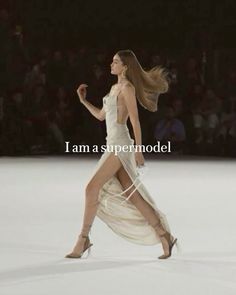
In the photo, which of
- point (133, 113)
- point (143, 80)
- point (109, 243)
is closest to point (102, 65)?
point (109, 243)

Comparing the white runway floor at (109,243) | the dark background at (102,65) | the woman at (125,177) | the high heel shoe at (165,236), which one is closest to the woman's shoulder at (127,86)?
the woman at (125,177)

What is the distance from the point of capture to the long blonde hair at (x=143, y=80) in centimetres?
459

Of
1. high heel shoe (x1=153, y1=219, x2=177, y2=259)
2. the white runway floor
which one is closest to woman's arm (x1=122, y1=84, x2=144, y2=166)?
high heel shoe (x1=153, y1=219, x2=177, y2=259)

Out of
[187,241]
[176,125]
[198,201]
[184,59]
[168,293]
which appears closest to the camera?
[168,293]

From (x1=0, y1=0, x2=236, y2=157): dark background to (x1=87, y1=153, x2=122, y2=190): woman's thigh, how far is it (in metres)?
8.15

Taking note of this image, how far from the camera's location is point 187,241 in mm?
5363

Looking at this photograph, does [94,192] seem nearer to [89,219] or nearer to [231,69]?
[89,219]

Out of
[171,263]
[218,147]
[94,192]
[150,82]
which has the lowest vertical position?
[218,147]

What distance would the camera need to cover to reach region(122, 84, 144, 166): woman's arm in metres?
4.50

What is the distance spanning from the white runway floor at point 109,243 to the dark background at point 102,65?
3.15 meters

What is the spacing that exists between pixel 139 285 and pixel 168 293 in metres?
0.22

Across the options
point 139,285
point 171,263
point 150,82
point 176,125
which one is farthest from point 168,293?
point 176,125

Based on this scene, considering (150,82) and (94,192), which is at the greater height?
(150,82)

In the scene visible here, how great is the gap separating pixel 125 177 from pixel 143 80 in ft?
1.63
